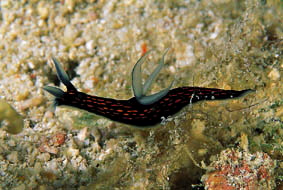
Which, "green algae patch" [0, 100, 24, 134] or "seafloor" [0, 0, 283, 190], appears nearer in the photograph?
"seafloor" [0, 0, 283, 190]

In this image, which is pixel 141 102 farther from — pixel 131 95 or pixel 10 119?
pixel 10 119

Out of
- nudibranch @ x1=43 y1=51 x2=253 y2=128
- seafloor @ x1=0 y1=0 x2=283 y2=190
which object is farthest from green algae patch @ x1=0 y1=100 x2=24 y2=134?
nudibranch @ x1=43 y1=51 x2=253 y2=128

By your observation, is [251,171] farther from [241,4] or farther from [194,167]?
[241,4]

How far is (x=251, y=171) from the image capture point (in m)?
2.23

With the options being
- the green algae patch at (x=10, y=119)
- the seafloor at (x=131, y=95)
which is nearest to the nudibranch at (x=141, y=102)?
the seafloor at (x=131, y=95)

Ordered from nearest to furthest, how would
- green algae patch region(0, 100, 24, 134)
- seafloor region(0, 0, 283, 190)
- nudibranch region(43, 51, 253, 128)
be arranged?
seafloor region(0, 0, 283, 190) → nudibranch region(43, 51, 253, 128) → green algae patch region(0, 100, 24, 134)

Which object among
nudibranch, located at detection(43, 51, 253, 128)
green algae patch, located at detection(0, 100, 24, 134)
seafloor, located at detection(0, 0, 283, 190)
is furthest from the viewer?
green algae patch, located at detection(0, 100, 24, 134)

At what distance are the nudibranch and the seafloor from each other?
149 mm

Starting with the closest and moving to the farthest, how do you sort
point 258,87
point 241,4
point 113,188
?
point 113,188
point 258,87
point 241,4

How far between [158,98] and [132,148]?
67cm

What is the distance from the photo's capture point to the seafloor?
8.24 feet

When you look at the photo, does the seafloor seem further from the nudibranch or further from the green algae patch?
the nudibranch

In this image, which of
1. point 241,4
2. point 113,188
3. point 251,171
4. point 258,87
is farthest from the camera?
point 241,4

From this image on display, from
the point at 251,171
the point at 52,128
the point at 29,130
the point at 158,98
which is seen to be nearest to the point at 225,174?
the point at 251,171
